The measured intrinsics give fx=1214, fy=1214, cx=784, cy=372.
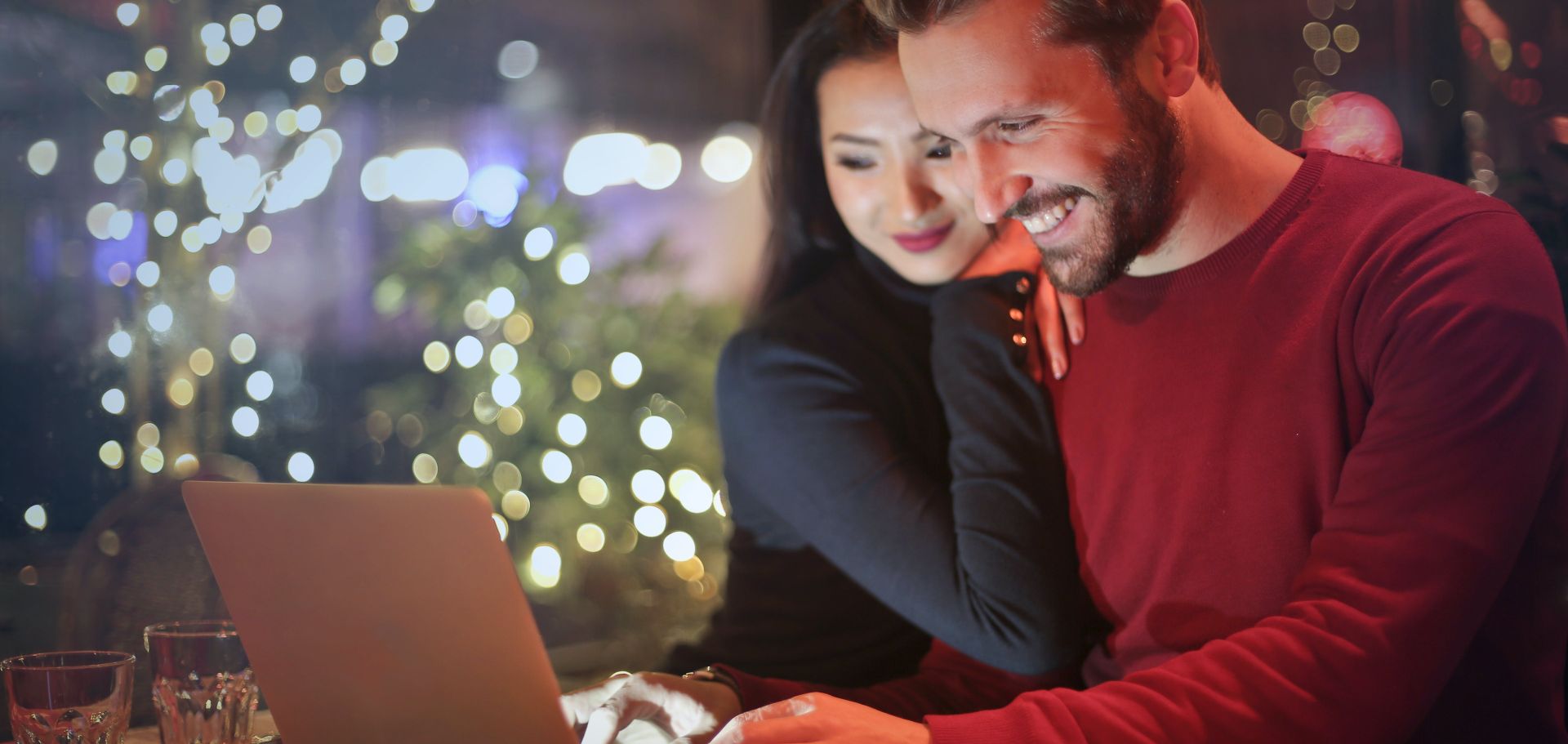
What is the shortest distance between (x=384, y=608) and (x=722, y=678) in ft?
1.69

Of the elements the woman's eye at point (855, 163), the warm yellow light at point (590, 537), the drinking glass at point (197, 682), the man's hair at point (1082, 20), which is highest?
the man's hair at point (1082, 20)

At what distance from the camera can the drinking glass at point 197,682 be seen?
1.09 metres

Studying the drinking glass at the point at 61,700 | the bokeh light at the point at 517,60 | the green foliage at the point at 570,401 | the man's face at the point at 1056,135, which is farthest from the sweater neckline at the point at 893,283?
the bokeh light at the point at 517,60

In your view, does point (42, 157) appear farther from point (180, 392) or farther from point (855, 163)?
point (855, 163)

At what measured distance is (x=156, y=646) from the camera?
3.58 feet

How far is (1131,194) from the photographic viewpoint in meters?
1.29

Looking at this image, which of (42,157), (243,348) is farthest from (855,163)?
(243,348)

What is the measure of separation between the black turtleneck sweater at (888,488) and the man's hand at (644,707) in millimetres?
334

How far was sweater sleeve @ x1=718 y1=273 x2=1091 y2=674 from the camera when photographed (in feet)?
4.65

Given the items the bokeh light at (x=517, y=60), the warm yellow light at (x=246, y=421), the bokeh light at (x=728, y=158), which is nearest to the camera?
the warm yellow light at (x=246, y=421)

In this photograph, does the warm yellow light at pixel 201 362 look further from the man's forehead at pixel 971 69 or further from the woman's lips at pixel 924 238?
the man's forehead at pixel 971 69

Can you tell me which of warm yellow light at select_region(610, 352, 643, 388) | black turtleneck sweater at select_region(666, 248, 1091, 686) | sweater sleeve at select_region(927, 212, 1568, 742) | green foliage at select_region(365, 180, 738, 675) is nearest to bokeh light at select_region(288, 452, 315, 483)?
green foliage at select_region(365, 180, 738, 675)

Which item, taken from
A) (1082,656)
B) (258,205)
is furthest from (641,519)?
(1082,656)

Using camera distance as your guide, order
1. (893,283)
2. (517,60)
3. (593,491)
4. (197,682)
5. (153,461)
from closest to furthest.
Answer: (197,682)
(893,283)
(153,461)
(593,491)
(517,60)
